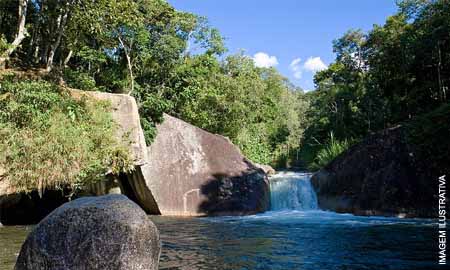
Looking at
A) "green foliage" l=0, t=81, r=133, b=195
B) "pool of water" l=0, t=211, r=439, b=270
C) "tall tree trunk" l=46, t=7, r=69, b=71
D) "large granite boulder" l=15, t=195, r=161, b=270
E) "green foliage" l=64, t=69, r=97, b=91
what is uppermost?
"tall tree trunk" l=46, t=7, r=69, b=71

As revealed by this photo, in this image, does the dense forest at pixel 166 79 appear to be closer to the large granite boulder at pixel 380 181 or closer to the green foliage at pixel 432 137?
the green foliage at pixel 432 137

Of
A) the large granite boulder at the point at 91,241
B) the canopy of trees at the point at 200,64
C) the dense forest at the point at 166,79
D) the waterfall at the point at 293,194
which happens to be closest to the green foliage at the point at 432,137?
the dense forest at the point at 166,79

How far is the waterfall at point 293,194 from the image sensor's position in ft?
71.7

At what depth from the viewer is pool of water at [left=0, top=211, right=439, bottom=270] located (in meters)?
9.20

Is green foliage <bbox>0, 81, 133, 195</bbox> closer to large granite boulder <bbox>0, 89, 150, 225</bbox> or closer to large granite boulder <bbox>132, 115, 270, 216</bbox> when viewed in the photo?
large granite boulder <bbox>0, 89, 150, 225</bbox>

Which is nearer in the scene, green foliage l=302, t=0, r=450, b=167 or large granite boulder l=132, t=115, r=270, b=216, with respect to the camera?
large granite boulder l=132, t=115, r=270, b=216

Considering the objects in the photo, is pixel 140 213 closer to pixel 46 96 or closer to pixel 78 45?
pixel 46 96

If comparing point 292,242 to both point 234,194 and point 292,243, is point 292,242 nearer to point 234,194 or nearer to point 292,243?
point 292,243

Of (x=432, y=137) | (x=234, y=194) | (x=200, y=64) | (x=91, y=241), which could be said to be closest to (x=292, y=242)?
(x=91, y=241)

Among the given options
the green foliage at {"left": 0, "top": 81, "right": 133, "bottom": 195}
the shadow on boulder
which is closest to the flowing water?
the shadow on boulder

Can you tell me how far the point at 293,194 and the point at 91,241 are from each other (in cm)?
1760

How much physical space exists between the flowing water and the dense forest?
11.4 feet

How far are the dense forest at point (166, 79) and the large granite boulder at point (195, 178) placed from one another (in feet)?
3.68

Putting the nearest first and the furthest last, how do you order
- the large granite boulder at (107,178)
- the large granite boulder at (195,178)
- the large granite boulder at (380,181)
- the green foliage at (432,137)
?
1. the large granite boulder at (107,178)
2. the large granite boulder at (380,181)
3. the green foliage at (432,137)
4. the large granite boulder at (195,178)
